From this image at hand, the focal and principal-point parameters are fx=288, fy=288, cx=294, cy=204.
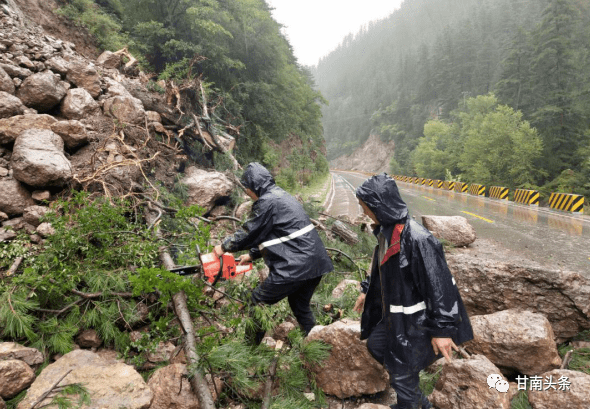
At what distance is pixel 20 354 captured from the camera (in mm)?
2346

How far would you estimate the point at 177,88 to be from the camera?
768 cm

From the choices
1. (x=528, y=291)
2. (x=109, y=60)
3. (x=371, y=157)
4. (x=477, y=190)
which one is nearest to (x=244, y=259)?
(x=528, y=291)

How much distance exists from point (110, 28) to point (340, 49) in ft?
470

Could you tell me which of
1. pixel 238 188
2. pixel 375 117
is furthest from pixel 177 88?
pixel 375 117

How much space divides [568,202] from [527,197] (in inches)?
102

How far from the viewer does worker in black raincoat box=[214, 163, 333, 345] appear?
2.81m

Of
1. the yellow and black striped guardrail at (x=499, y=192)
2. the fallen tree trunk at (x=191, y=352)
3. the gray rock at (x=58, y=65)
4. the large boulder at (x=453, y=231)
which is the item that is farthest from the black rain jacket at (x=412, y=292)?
the yellow and black striped guardrail at (x=499, y=192)

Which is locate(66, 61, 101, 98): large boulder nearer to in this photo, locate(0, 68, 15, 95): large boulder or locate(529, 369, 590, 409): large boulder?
locate(0, 68, 15, 95): large boulder

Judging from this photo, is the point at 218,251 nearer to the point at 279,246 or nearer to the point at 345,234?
the point at 279,246

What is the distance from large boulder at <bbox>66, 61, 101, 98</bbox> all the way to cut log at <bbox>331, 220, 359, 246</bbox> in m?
5.95

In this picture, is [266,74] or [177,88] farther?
[266,74]

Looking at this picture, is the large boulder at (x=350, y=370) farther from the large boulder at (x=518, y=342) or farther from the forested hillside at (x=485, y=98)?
the forested hillside at (x=485, y=98)

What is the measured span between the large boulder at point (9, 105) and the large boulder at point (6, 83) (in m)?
0.19

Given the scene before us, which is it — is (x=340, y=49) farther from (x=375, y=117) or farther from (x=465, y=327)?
(x=465, y=327)
